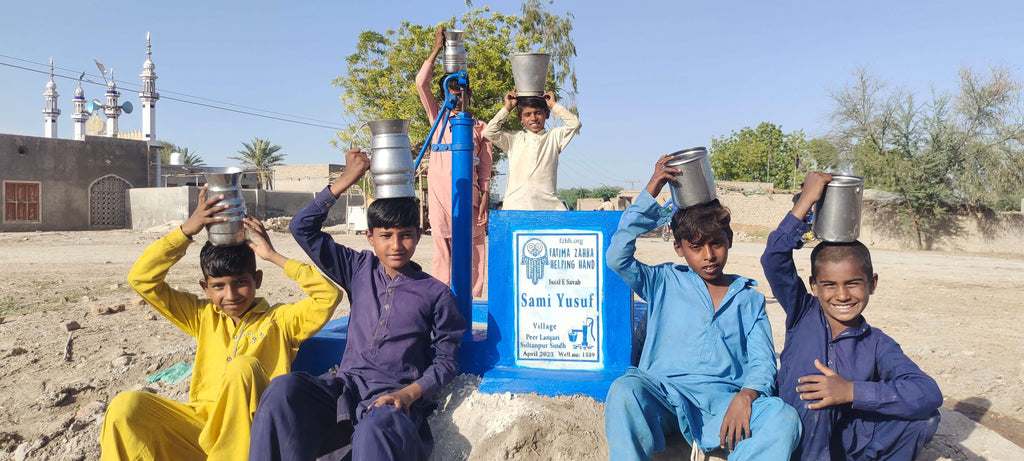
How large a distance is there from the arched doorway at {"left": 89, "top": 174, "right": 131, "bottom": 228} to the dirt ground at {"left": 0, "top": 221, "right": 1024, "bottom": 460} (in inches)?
606

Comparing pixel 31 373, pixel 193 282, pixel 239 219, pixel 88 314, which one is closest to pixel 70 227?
pixel 193 282

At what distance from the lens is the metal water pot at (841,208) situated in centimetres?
248

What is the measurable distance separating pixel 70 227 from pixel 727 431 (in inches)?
1058

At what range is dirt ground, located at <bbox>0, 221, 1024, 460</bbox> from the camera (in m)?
2.73

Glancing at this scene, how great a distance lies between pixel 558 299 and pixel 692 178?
0.88 metres

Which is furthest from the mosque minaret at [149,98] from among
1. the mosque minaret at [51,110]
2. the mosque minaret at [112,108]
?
the mosque minaret at [51,110]

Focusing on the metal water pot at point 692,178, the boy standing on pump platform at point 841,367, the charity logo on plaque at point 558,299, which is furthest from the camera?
the charity logo on plaque at point 558,299

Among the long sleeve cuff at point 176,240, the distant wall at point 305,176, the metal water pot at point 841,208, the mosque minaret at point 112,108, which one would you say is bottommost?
the long sleeve cuff at point 176,240

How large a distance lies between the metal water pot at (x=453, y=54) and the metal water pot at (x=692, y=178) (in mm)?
1300

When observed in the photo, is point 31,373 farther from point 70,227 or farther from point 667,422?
point 70,227

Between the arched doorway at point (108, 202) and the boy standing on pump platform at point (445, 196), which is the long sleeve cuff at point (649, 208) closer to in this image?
the boy standing on pump platform at point (445, 196)

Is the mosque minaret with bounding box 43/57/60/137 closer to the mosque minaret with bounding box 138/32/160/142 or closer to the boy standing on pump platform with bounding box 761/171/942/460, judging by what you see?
the mosque minaret with bounding box 138/32/160/142

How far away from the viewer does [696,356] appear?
257 centimetres

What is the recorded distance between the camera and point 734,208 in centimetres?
2559
